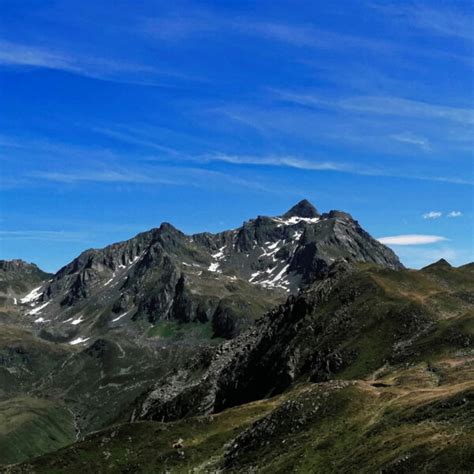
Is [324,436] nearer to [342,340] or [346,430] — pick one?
[346,430]

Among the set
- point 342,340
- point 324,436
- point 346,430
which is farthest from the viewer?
point 342,340

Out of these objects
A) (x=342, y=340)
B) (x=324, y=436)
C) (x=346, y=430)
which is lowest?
(x=324, y=436)

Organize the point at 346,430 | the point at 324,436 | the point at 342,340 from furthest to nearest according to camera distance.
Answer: the point at 342,340, the point at 324,436, the point at 346,430

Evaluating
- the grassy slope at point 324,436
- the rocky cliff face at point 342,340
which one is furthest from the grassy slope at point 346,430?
the rocky cliff face at point 342,340

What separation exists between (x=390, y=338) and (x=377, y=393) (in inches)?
2105

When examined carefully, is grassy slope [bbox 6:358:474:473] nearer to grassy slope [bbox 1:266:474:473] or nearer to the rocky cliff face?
grassy slope [bbox 1:266:474:473]

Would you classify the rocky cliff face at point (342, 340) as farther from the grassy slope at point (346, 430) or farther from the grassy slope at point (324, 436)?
the grassy slope at point (324, 436)

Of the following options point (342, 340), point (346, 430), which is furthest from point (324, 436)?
point (342, 340)

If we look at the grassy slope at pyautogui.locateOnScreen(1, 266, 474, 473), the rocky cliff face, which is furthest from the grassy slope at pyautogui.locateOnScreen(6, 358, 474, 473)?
the rocky cliff face

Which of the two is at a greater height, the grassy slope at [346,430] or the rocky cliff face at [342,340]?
the rocky cliff face at [342,340]

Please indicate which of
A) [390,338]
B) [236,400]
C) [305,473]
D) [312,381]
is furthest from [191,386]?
[305,473]

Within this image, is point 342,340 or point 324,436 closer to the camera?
point 324,436

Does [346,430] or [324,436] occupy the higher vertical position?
[346,430]

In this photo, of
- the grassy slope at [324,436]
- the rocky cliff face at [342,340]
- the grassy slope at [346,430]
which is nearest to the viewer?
the grassy slope at [324,436]
